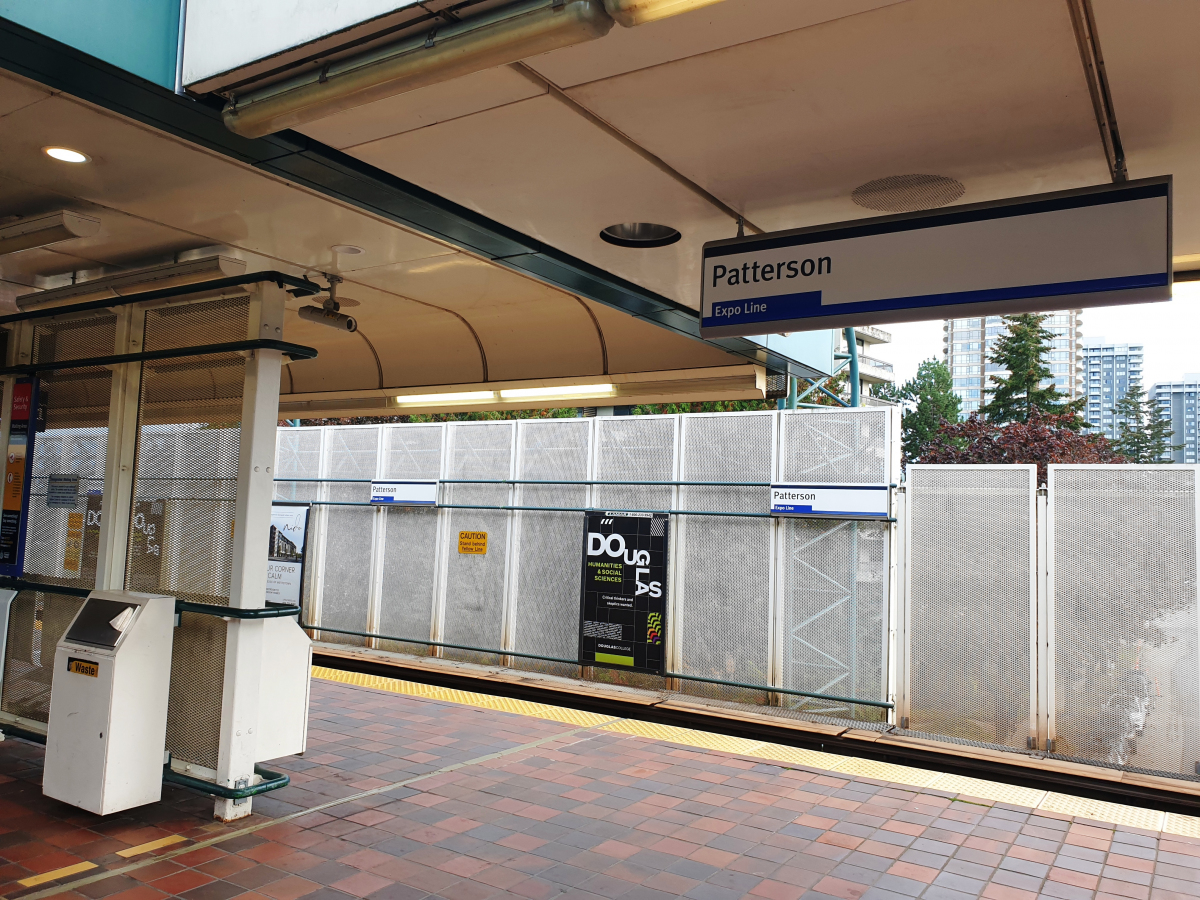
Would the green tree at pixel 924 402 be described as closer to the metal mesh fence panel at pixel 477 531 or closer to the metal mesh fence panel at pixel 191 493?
the metal mesh fence panel at pixel 477 531

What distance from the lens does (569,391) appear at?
28.2ft

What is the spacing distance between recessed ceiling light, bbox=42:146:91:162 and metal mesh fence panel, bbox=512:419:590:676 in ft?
22.3

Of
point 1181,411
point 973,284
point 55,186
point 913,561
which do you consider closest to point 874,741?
point 913,561

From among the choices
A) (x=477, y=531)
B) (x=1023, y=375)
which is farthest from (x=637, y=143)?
(x=1023, y=375)

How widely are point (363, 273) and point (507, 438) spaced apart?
4834 mm

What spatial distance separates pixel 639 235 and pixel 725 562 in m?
4.96

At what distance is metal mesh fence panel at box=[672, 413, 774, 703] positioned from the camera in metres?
9.16

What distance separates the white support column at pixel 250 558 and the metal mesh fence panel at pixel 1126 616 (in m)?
6.40

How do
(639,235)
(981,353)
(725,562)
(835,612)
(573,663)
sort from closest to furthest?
(639,235) < (835,612) < (725,562) < (573,663) < (981,353)

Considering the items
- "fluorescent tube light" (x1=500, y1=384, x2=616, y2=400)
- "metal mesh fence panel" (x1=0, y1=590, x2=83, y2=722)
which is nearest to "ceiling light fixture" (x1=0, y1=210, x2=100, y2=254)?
"metal mesh fence panel" (x1=0, y1=590, x2=83, y2=722)

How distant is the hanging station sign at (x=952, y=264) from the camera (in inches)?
136

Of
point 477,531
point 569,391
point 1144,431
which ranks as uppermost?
point 1144,431

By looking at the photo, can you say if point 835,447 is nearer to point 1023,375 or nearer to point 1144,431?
point 1023,375

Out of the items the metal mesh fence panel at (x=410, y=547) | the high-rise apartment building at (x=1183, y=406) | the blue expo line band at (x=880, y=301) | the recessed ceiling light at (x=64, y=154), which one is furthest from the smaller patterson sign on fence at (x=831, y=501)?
the high-rise apartment building at (x=1183, y=406)
